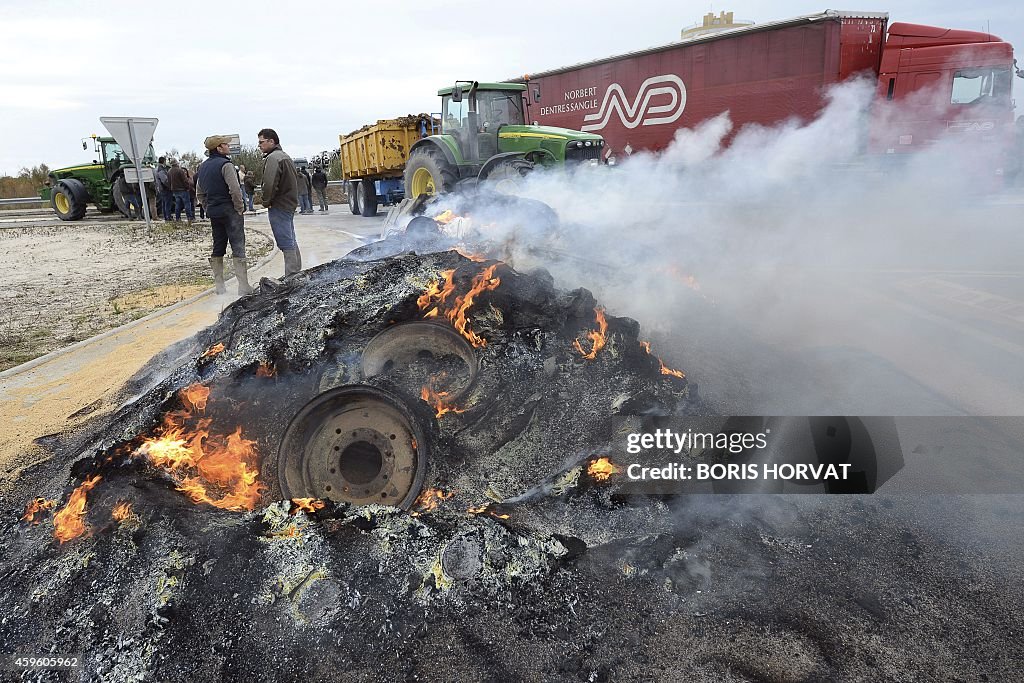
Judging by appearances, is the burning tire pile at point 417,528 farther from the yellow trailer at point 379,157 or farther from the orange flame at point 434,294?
the yellow trailer at point 379,157

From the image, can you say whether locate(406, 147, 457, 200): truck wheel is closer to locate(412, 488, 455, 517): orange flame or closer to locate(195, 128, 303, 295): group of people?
locate(195, 128, 303, 295): group of people

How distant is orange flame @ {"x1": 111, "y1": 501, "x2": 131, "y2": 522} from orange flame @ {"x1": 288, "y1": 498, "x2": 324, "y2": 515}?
2.43 ft

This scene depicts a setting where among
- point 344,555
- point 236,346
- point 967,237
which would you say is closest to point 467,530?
point 344,555

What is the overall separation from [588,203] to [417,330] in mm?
4814

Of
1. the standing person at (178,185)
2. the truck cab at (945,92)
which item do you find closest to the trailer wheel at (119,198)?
the standing person at (178,185)

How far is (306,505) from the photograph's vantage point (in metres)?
3.07

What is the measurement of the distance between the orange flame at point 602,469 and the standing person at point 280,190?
5.85 metres

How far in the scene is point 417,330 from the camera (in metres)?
4.13

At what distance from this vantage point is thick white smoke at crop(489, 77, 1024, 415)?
5293 mm

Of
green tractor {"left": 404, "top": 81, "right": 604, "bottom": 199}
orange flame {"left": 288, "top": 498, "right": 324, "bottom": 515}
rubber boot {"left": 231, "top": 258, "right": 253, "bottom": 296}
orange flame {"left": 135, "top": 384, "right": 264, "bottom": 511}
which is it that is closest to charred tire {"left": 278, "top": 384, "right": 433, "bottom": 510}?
orange flame {"left": 288, "top": 498, "right": 324, "bottom": 515}

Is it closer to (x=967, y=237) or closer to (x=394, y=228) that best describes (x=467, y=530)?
(x=394, y=228)

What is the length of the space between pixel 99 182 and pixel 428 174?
1603 centimetres

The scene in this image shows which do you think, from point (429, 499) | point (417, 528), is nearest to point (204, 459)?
point (429, 499)

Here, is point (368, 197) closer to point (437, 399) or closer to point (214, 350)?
point (214, 350)
